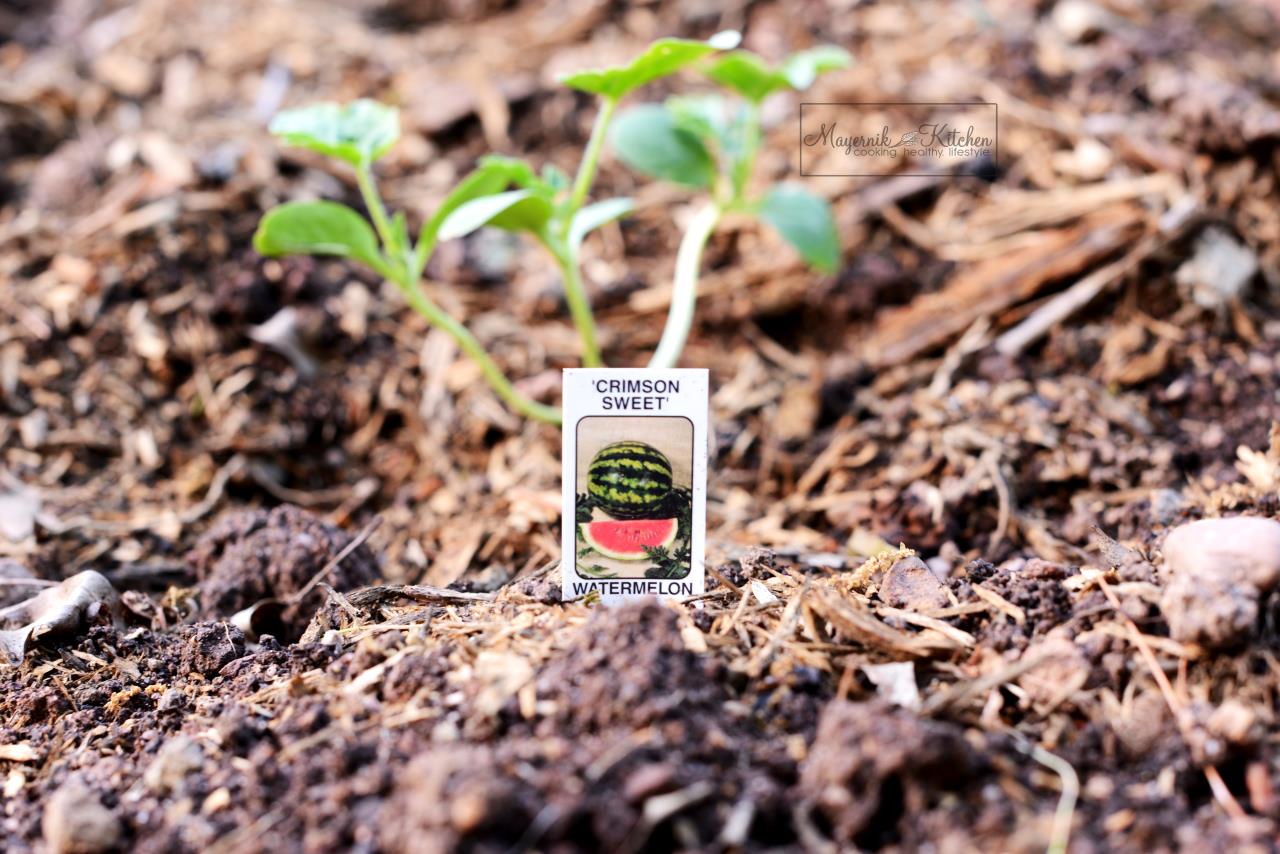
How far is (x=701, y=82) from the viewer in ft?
10.2

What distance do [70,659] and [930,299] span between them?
180 cm

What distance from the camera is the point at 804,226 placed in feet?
7.02

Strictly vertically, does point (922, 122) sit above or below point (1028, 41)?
below

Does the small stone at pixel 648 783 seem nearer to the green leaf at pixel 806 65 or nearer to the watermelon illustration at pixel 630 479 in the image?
the watermelon illustration at pixel 630 479

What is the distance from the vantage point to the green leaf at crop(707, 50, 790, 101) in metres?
1.97

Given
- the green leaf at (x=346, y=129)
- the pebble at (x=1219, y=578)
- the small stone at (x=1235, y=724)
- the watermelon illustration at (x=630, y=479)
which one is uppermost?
the green leaf at (x=346, y=129)

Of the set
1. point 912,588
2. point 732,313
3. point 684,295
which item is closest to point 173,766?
point 912,588

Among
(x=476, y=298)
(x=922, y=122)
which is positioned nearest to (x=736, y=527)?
(x=476, y=298)

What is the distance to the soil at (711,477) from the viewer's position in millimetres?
1033

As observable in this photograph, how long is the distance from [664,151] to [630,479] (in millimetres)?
1001

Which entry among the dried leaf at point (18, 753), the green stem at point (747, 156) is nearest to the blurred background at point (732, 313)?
the green stem at point (747, 156)

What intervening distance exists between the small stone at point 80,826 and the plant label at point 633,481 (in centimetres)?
58

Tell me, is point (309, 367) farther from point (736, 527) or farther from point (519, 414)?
point (736, 527)

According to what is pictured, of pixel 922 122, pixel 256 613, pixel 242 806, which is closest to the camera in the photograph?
pixel 242 806
